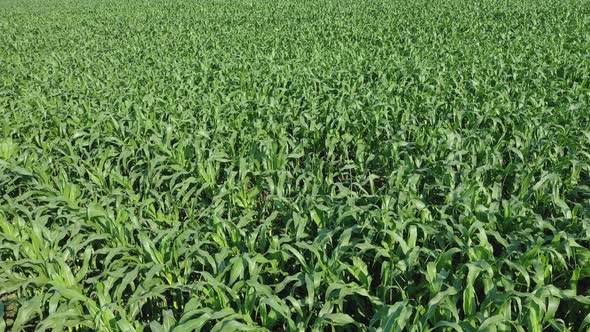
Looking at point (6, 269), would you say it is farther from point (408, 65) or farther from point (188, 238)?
point (408, 65)

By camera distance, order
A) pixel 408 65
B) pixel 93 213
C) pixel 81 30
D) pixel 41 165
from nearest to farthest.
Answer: pixel 93 213 < pixel 41 165 < pixel 408 65 < pixel 81 30

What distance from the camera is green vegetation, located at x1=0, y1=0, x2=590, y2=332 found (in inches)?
99.6

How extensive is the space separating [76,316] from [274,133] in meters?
3.11

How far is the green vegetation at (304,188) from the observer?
2.53m

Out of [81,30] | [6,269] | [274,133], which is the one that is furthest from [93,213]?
[81,30]

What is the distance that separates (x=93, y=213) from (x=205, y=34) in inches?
430

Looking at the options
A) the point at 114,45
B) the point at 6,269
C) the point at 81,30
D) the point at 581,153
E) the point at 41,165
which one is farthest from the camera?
the point at 81,30

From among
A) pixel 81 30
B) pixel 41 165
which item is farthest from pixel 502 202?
pixel 81 30

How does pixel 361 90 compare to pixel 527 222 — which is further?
pixel 361 90

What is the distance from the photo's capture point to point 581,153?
4.04m

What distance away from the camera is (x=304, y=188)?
3.75 metres

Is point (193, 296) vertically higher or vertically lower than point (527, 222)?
lower

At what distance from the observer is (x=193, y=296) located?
8.71ft

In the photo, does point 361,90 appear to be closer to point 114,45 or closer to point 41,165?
point 41,165
